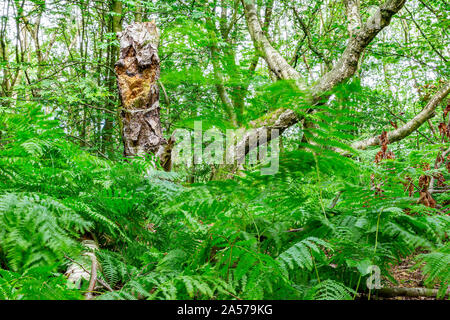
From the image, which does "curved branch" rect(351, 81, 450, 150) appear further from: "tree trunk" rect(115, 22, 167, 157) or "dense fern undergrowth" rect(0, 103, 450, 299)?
"dense fern undergrowth" rect(0, 103, 450, 299)

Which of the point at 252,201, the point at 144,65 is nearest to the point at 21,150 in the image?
the point at 252,201

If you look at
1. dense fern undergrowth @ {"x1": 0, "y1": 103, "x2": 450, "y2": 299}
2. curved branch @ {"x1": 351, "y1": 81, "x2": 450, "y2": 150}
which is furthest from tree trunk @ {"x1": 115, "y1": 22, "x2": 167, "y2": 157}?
curved branch @ {"x1": 351, "y1": 81, "x2": 450, "y2": 150}

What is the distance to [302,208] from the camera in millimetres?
872

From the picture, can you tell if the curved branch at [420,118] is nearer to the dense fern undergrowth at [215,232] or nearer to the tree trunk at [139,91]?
the tree trunk at [139,91]

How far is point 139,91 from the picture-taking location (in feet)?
6.99

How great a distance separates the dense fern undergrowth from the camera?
1.85 feet

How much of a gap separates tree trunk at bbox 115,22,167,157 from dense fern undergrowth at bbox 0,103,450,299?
1.07 metres

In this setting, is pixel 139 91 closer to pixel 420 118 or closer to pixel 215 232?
pixel 215 232

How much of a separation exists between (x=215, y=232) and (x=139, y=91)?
168 centimetres

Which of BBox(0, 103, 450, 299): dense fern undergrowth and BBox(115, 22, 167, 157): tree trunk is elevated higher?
BBox(115, 22, 167, 157): tree trunk

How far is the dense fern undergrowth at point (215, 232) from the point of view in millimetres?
563

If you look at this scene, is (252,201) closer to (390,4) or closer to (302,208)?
(302,208)

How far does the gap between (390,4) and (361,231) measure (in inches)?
130
